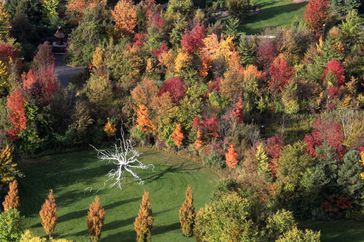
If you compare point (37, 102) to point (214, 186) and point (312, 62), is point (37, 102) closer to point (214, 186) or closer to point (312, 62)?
point (214, 186)

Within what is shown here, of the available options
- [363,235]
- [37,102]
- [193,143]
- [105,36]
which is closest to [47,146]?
[37,102]

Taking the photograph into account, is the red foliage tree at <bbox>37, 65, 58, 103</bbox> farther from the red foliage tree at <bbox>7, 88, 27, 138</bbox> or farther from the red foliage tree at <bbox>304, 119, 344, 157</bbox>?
the red foliage tree at <bbox>304, 119, 344, 157</bbox>

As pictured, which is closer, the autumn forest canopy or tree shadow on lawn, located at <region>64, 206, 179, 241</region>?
tree shadow on lawn, located at <region>64, 206, 179, 241</region>

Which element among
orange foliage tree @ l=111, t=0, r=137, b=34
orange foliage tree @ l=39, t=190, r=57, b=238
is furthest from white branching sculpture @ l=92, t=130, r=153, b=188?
orange foliage tree @ l=111, t=0, r=137, b=34

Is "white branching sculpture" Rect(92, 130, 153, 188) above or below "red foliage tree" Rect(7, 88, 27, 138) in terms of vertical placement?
below

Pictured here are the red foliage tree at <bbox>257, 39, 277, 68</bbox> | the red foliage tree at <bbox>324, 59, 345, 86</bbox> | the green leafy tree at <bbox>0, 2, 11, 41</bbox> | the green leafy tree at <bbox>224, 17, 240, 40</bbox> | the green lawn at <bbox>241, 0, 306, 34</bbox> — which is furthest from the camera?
the green lawn at <bbox>241, 0, 306, 34</bbox>

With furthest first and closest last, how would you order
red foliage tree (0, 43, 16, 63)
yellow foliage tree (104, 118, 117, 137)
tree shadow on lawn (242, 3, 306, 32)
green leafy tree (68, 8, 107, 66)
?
tree shadow on lawn (242, 3, 306, 32)
green leafy tree (68, 8, 107, 66)
red foliage tree (0, 43, 16, 63)
yellow foliage tree (104, 118, 117, 137)

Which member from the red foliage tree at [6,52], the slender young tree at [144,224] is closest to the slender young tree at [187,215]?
the slender young tree at [144,224]
